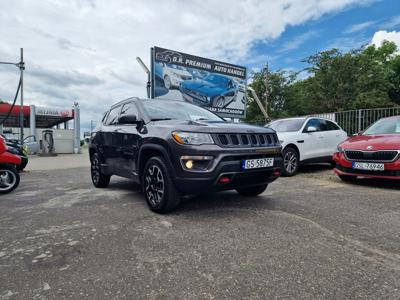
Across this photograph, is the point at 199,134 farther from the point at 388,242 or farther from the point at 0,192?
the point at 0,192

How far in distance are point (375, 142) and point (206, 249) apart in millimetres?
4471

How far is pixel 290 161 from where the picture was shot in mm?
7570

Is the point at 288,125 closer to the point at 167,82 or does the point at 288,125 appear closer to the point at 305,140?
the point at 305,140

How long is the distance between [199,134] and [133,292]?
1978 millimetres

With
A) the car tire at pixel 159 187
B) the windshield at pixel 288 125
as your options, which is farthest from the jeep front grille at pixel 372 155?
the car tire at pixel 159 187

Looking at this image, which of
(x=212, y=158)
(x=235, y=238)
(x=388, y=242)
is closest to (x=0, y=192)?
(x=212, y=158)

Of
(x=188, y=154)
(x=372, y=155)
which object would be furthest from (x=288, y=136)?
(x=188, y=154)

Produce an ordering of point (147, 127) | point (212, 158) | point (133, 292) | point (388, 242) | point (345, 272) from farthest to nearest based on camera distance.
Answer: point (147, 127), point (212, 158), point (388, 242), point (345, 272), point (133, 292)

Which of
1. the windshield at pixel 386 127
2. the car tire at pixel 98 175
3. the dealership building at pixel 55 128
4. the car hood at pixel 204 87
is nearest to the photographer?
the car tire at pixel 98 175

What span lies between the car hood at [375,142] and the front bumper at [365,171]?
26 centimetres

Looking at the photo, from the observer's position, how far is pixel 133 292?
6.88 ft

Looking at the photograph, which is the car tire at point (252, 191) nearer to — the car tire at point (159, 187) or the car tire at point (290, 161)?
the car tire at point (159, 187)

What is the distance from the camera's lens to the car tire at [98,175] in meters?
6.15

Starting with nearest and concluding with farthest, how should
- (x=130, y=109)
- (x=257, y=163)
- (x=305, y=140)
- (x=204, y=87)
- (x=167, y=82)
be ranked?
(x=257, y=163)
(x=130, y=109)
(x=305, y=140)
(x=167, y=82)
(x=204, y=87)
